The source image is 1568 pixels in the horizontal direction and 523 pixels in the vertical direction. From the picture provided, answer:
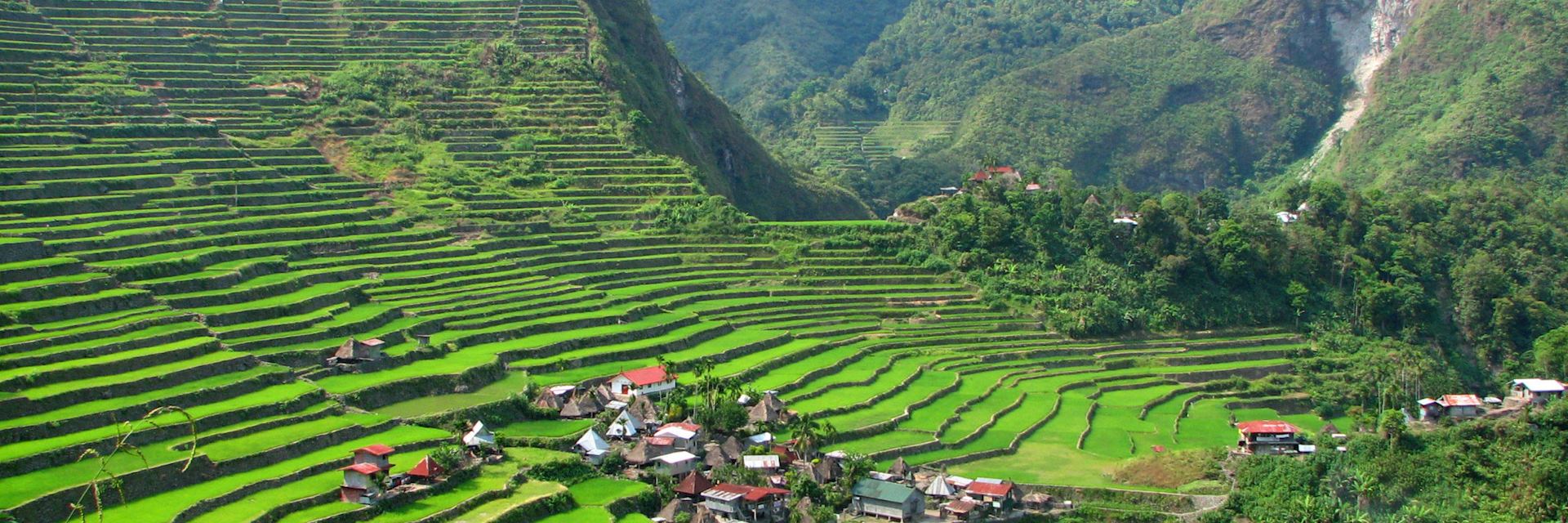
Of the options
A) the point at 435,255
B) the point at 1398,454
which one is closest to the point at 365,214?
the point at 435,255

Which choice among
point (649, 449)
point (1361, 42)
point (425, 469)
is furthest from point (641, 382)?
point (1361, 42)

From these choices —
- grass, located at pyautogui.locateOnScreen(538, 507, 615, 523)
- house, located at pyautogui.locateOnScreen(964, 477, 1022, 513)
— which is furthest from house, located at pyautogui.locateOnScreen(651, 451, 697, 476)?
house, located at pyautogui.locateOnScreen(964, 477, 1022, 513)

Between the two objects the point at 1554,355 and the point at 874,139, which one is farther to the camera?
the point at 874,139

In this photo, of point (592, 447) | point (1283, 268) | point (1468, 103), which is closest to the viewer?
point (592, 447)

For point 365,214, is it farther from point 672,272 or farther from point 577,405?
point 577,405

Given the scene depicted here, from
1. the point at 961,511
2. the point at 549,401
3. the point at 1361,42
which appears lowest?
the point at 961,511

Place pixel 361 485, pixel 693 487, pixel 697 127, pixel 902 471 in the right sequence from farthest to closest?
pixel 697 127 → pixel 902 471 → pixel 693 487 → pixel 361 485

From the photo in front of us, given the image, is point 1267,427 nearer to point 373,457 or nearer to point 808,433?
point 808,433
